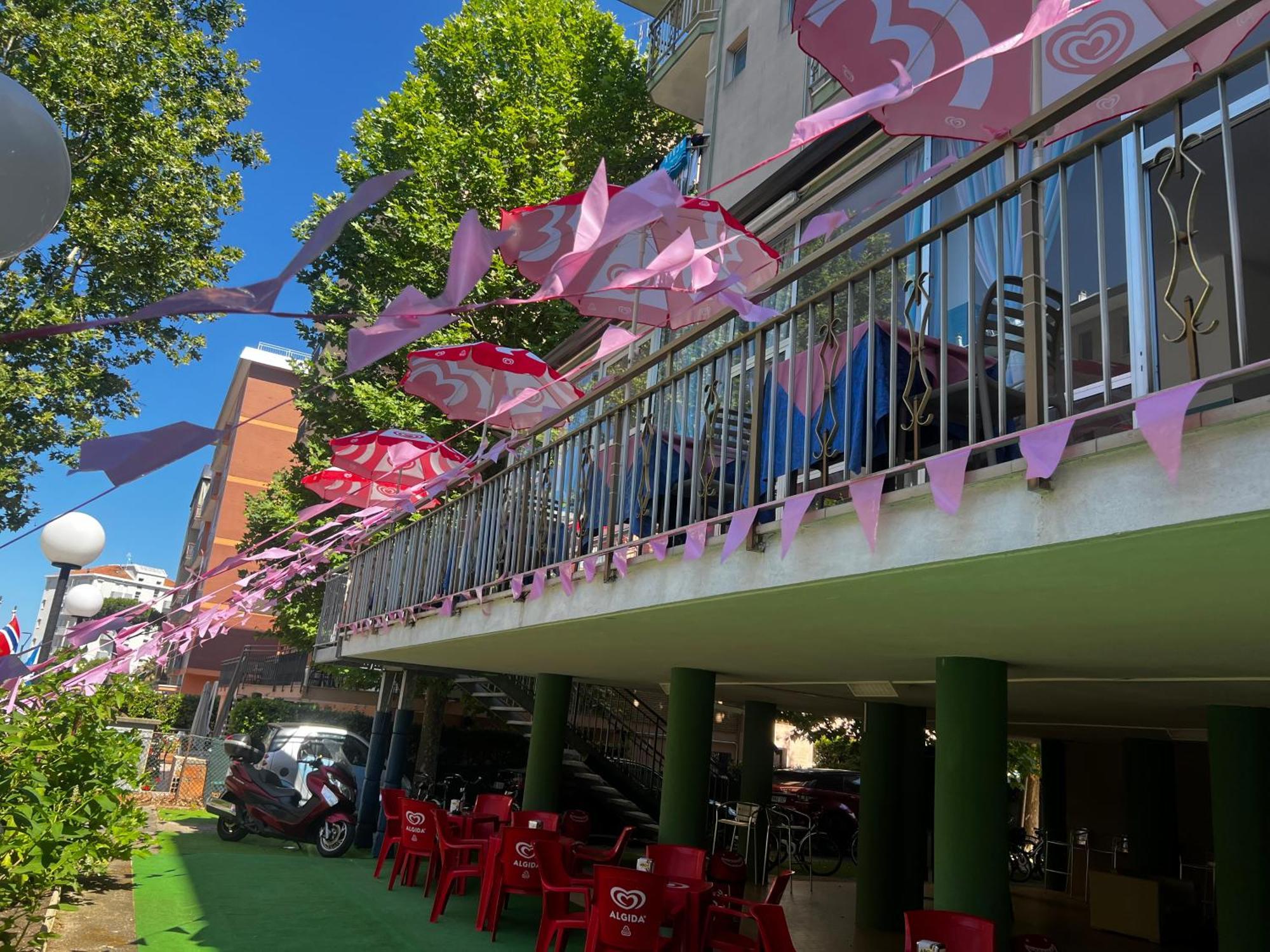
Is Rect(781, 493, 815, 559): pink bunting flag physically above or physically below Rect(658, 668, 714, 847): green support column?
above

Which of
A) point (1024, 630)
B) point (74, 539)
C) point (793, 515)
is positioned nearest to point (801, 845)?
point (74, 539)

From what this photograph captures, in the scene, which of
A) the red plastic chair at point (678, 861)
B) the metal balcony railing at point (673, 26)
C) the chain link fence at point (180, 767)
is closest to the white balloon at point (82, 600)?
the chain link fence at point (180, 767)

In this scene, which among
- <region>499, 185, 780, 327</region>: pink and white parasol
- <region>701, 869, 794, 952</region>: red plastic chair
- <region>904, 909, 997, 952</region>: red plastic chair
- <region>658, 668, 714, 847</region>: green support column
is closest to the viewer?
<region>904, 909, 997, 952</region>: red plastic chair

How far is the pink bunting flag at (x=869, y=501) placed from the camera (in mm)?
3316

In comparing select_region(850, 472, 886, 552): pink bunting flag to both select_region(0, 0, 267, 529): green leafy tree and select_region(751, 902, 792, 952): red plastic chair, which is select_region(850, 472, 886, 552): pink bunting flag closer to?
select_region(751, 902, 792, 952): red plastic chair

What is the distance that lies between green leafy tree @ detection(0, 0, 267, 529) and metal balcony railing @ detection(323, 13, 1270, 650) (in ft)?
36.8

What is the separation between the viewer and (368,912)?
29.5ft

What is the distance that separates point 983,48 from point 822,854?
15.7 m

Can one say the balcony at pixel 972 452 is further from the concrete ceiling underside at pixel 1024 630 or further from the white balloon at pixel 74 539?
the white balloon at pixel 74 539

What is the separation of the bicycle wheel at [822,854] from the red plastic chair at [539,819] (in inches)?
267

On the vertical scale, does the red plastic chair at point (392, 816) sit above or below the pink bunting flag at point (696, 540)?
below

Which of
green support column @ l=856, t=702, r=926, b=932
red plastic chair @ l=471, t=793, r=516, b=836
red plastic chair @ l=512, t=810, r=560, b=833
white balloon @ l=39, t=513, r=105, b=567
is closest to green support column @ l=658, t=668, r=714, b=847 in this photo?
red plastic chair @ l=512, t=810, r=560, b=833

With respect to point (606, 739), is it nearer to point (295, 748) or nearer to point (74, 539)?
point (295, 748)

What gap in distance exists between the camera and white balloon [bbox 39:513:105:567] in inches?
303
